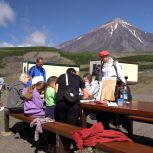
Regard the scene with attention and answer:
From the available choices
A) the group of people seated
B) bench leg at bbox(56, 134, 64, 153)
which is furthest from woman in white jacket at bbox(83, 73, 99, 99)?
bench leg at bbox(56, 134, 64, 153)

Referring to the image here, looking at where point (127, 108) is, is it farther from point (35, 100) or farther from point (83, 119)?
point (35, 100)

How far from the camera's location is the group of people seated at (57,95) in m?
7.79

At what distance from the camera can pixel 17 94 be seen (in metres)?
9.57

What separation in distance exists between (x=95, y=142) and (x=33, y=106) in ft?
10.1

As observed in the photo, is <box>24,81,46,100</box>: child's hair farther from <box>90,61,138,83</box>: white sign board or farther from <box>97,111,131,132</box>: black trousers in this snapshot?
<box>90,61,138,83</box>: white sign board

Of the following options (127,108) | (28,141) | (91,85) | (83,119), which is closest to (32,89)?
(28,141)

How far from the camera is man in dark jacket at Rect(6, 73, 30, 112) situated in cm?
952

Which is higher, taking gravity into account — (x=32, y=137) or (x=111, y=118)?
(x=111, y=118)

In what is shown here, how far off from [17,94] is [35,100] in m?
1.03

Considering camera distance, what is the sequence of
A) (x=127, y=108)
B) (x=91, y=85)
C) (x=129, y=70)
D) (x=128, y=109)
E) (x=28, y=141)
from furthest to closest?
(x=129, y=70) → (x=91, y=85) → (x=28, y=141) → (x=127, y=108) → (x=128, y=109)

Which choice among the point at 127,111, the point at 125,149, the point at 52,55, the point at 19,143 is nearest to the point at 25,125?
the point at 19,143

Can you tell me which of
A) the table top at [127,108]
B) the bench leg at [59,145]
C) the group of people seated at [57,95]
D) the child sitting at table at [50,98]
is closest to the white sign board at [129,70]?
the group of people seated at [57,95]

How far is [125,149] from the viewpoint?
540cm

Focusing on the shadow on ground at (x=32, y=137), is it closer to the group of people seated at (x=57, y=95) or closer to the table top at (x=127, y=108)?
the group of people seated at (x=57, y=95)
